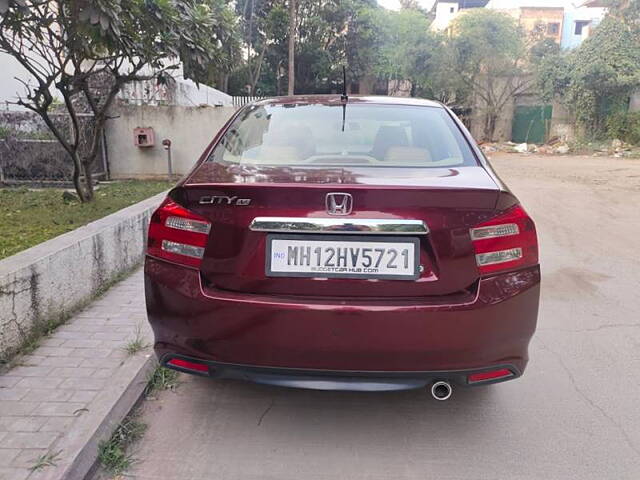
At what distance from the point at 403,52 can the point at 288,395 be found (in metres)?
25.7

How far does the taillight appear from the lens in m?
2.12

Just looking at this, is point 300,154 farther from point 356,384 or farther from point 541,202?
point 541,202

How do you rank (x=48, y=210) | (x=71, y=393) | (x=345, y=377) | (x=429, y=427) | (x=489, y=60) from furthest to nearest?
(x=489, y=60) < (x=48, y=210) < (x=71, y=393) < (x=429, y=427) < (x=345, y=377)

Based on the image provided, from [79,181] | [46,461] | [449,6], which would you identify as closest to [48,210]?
[79,181]

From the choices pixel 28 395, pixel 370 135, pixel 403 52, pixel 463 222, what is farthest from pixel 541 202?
pixel 403 52

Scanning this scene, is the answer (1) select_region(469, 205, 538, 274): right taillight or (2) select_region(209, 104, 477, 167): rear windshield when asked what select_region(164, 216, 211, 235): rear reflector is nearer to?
(2) select_region(209, 104, 477, 167): rear windshield

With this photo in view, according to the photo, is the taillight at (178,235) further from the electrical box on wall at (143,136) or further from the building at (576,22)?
the building at (576,22)

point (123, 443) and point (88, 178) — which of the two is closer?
point (123, 443)

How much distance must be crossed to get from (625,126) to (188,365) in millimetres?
24110

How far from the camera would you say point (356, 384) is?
2107mm

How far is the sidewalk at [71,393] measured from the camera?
2152 mm

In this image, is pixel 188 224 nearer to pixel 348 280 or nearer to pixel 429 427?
pixel 348 280

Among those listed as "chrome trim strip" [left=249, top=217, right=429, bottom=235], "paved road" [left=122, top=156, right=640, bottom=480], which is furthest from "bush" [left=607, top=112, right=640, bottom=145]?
"chrome trim strip" [left=249, top=217, right=429, bottom=235]

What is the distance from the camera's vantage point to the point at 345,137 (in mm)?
2939
